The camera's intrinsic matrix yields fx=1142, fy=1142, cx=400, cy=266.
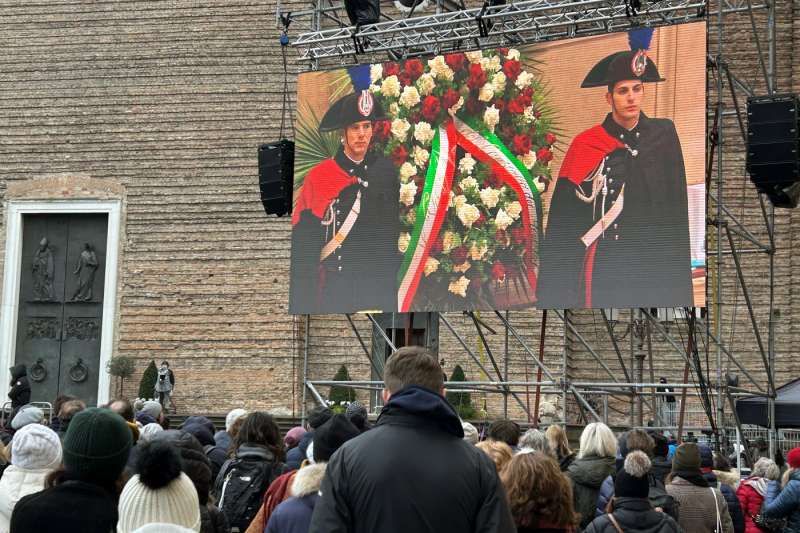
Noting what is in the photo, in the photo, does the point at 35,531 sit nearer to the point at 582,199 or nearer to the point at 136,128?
the point at 582,199

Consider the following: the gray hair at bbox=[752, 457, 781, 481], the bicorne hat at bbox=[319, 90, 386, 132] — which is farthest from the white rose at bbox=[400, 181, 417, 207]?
the gray hair at bbox=[752, 457, 781, 481]

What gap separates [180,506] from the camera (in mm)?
4191

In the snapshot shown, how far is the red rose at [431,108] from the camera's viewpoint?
13.4m

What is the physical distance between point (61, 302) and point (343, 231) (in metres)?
11.6

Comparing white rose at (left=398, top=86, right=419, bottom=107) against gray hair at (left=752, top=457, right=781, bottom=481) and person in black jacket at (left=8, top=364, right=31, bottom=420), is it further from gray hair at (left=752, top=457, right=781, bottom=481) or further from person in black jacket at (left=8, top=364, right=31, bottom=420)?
person in black jacket at (left=8, top=364, right=31, bottom=420)

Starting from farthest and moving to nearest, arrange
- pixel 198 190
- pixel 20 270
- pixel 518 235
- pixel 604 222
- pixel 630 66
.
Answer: pixel 20 270, pixel 198 190, pixel 518 235, pixel 630 66, pixel 604 222

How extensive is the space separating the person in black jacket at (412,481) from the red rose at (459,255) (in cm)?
930

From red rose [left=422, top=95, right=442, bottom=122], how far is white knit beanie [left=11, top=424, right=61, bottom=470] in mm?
9198

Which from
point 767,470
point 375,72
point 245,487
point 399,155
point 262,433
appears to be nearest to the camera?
point 245,487

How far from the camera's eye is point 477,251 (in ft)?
42.1

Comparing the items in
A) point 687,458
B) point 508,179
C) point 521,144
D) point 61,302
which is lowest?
point 687,458

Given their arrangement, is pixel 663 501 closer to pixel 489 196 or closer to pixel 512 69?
pixel 489 196

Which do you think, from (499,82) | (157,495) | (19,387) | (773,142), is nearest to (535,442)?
(157,495)

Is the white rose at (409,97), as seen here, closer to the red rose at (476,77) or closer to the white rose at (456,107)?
the white rose at (456,107)
